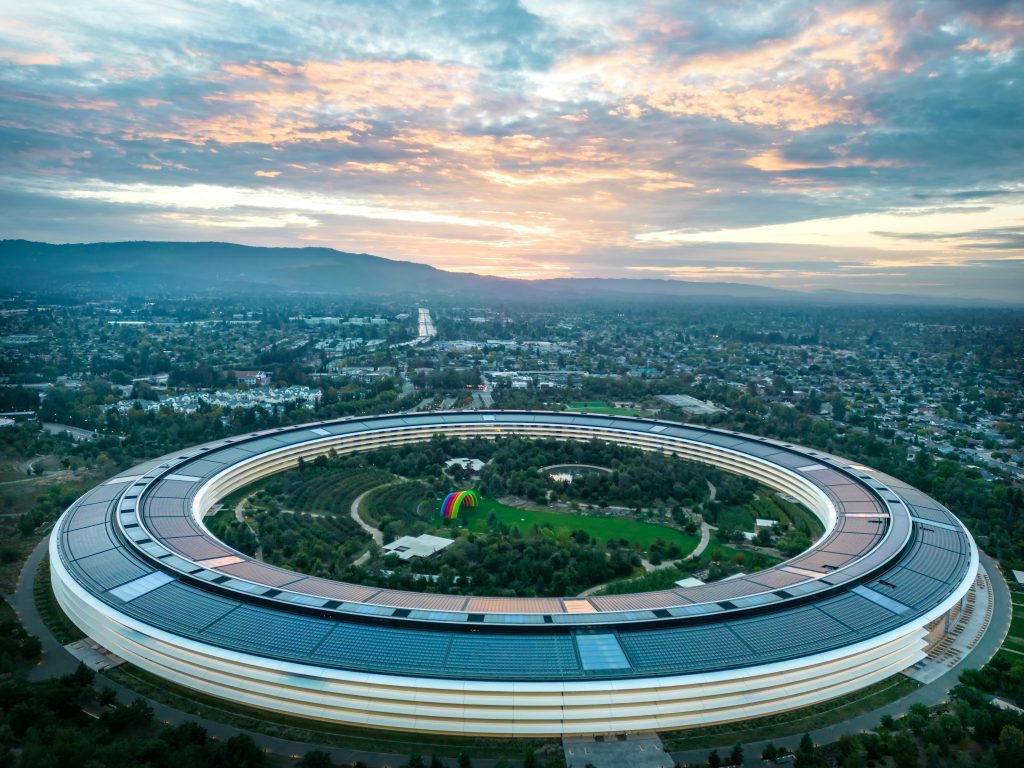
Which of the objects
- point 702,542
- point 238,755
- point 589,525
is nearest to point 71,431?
point 589,525

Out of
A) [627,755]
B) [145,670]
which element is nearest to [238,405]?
[145,670]

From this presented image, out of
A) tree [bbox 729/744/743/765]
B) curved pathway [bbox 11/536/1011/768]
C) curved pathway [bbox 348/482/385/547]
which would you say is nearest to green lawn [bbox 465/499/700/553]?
curved pathway [bbox 348/482/385/547]

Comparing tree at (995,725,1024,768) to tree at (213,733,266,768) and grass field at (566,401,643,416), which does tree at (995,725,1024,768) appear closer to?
tree at (213,733,266,768)

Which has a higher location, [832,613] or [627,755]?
[832,613]

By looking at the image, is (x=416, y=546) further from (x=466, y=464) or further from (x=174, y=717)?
(x=466, y=464)

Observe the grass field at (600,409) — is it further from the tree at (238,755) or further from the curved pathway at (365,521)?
the tree at (238,755)

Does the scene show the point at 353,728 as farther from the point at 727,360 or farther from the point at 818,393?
the point at 727,360
